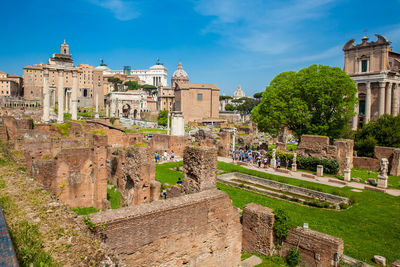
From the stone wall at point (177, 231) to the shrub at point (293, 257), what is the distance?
60.0 inches

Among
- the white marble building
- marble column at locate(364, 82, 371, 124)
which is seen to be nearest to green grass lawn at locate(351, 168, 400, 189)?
marble column at locate(364, 82, 371, 124)

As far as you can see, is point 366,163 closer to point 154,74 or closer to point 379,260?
point 379,260

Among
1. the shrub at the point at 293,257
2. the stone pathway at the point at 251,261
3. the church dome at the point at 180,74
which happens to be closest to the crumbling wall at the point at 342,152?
the shrub at the point at 293,257

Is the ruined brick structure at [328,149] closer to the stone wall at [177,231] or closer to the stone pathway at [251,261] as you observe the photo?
the stone pathway at [251,261]

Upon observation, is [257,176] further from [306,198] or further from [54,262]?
[54,262]

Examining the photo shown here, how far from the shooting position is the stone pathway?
8081 millimetres

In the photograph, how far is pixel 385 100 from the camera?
42688 mm

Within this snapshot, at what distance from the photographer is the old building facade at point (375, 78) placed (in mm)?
42094

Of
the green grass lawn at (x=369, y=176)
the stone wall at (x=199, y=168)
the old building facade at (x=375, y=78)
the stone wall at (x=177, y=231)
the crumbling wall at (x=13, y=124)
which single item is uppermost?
the old building facade at (x=375, y=78)

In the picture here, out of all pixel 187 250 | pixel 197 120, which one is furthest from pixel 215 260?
pixel 197 120

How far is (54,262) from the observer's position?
3086 mm

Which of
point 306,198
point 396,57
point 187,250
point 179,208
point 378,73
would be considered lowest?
point 306,198

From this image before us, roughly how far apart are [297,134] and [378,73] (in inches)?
1022

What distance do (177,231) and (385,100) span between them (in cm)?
4796
